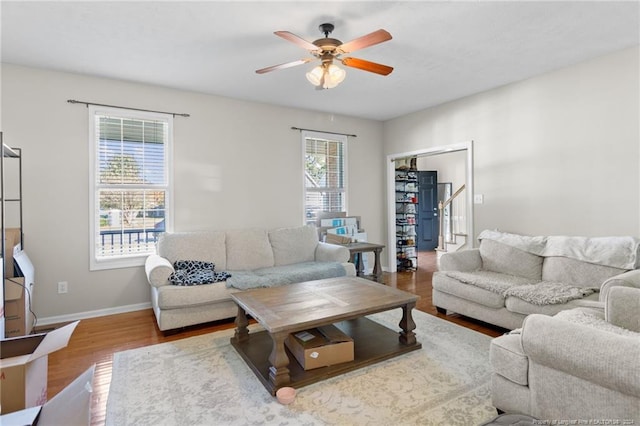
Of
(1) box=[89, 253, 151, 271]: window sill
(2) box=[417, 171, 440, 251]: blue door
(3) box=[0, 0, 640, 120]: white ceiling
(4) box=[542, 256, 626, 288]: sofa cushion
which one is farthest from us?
(2) box=[417, 171, 440, 251]: blue door

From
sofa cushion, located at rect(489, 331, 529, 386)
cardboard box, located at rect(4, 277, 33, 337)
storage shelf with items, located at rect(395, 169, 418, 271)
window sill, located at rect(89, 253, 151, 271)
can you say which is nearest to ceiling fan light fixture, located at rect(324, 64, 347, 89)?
sofa cushion, located at rect(489, 331, 529, 386)

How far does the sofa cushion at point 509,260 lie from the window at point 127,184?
381 cm

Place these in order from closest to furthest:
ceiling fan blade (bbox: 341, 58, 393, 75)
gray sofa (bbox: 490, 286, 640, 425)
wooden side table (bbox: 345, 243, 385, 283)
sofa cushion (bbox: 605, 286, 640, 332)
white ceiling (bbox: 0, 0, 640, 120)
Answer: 1. gray sofa (bbox: 490, 286, 640, 425)
2. sofa cushion (bbox: 605, 286, 640, 332)
3. white ceiling (bbox: 0, 0, 640, 120)
4. ceiling fan blade (bbox: 341, 58, 393, 75)
5. wooden side table (bbox: 345, 243, 385, 283)

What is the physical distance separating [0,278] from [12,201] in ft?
4.50

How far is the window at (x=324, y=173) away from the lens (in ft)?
16.7

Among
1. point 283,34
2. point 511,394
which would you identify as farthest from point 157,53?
point 511,394

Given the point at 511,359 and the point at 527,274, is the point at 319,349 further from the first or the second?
the point at 527,274

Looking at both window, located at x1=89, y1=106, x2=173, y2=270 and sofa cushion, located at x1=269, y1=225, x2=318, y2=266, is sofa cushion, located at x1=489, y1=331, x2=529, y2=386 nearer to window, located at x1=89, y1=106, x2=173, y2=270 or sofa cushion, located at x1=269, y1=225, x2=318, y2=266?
sofa cushion, located at x1=269, y1=225, x2=318, y2=266

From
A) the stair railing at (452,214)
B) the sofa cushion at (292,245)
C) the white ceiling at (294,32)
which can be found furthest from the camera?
the stair railing at (452,214)

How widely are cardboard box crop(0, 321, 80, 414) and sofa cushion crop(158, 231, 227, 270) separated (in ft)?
6.54

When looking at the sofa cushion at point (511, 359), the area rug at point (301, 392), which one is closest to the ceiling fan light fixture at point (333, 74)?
the sofa cushion at point (511, 359)

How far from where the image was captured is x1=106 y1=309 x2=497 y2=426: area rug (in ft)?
6.14

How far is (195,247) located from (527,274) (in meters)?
3.61

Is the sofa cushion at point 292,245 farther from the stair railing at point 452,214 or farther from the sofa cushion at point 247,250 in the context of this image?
the stair railing at point 452,214
